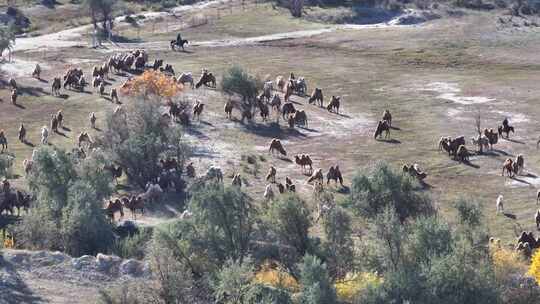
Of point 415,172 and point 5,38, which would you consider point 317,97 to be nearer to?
point 415,172

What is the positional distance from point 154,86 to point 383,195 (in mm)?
24018

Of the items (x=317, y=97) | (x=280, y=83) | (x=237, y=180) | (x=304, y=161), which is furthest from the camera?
(x=280, y=83)

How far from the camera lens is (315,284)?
1310 inches

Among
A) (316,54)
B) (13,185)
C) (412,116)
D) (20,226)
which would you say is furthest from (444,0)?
(20,226)

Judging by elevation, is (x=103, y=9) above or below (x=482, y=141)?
above

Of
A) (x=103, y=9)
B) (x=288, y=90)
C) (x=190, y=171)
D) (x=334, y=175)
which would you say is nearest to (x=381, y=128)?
(x=288, y=90)

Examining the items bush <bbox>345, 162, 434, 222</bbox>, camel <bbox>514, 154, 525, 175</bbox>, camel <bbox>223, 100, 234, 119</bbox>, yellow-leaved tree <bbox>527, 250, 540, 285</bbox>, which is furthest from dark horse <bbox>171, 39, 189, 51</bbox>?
yellow-leaved tree <bbox>527, 250, 540, 285</bbox>

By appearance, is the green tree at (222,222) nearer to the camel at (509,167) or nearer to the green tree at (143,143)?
the green tree at (143,143)

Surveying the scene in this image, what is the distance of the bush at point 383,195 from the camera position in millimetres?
43156

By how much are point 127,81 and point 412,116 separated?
1732 centimetres

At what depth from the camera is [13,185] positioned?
50688 millimetres

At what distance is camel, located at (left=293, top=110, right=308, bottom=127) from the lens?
63.7 meters

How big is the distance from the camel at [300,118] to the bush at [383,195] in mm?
19383

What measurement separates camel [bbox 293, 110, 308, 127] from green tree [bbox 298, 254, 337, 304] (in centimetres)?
2921
